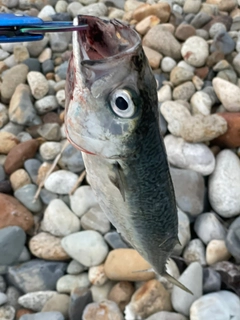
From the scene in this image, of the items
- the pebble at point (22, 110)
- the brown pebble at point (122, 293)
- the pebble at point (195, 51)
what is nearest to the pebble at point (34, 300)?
the brown pebble at point (122, 293)

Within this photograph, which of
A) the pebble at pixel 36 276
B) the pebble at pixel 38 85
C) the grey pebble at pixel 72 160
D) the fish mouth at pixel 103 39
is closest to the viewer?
the fish mouth at pixel 103 39

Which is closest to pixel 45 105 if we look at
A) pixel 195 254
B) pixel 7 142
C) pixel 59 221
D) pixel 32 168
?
pixel 7 142

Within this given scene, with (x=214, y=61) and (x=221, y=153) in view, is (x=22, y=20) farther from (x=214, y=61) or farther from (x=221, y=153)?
(x=214, y=61)

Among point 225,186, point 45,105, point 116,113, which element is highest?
point 116,113

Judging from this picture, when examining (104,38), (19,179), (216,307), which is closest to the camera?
(104,38)

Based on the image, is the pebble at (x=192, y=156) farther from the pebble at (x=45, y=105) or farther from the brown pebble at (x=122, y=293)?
the pebble at (x=45, y=105)

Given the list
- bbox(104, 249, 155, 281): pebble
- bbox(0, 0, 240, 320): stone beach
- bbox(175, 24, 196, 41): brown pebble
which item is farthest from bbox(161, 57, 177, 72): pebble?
bbox(104, 249, 155, 281): pebble

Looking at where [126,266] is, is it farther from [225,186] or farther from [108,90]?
[108,90]

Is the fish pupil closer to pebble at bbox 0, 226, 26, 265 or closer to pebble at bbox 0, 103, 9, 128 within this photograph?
pebble at bbox 0, 226, 26, 265
